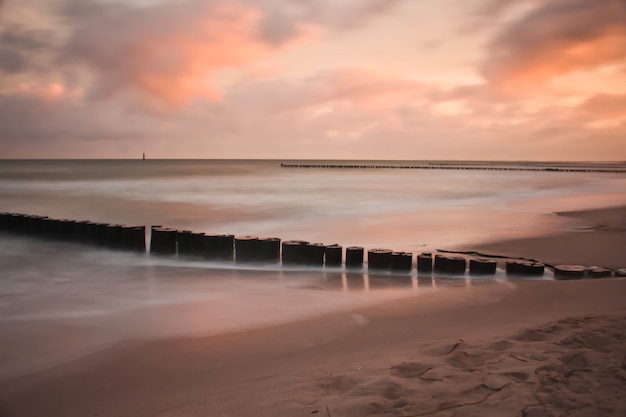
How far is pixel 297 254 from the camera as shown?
8281 millimetres

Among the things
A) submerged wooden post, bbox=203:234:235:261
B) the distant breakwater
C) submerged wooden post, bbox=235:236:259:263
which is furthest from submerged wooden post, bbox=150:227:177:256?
submerged wooden post, bbox=235:236:259:263

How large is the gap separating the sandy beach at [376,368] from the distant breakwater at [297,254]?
140 centimetres

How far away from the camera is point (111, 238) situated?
33.7 ft

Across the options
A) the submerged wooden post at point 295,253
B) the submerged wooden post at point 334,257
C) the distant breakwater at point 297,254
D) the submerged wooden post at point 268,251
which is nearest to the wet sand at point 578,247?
the distant breakwater at point 297,254

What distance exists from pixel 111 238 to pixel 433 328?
7.98 m

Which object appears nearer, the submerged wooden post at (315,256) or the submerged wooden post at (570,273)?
the submerged wooden post at (570,273)

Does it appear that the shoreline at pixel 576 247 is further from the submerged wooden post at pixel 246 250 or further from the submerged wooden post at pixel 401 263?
the submerged wooden post at pixel 246 250

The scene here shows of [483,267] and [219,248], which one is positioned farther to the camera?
[219,248]

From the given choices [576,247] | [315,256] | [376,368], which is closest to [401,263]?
[315,256]

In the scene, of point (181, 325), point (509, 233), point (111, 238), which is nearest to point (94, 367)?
point (181, 325)

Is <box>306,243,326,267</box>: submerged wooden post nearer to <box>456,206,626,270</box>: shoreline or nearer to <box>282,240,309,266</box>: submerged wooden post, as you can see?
<box>282,240,309,266</box>: submerged wooden post

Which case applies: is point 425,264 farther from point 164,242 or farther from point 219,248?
point 164,242

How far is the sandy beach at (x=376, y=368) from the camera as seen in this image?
3.05 meters

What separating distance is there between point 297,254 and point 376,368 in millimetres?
4700
